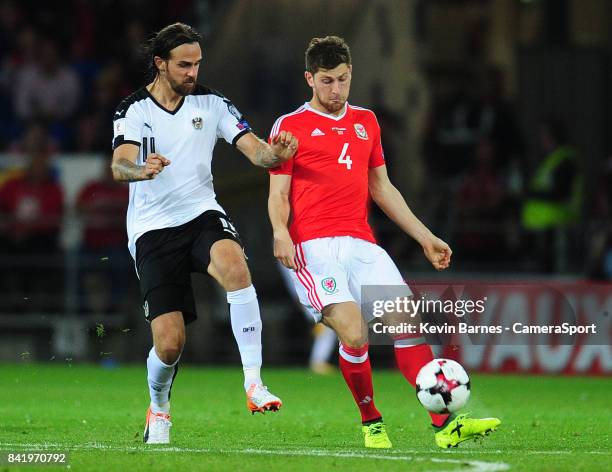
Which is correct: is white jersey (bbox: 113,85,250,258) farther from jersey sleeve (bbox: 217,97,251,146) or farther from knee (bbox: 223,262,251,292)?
knee (bbox: 223,262,251,292)

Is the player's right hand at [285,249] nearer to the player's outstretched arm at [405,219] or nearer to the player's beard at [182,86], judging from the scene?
the player's outstretched arm at [405,219]

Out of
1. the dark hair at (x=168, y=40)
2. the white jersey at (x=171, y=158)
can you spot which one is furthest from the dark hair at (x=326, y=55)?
the dark hair at (x=168, y=40)

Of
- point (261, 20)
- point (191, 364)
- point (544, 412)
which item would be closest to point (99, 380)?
point (191, 364)

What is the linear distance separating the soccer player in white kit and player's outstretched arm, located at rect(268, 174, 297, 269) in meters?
0.21

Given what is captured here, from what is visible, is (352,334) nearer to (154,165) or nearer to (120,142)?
(154,165)

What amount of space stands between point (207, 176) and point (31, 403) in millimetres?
3913

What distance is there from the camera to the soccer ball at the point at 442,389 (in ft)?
24.8

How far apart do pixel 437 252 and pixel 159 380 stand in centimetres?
172

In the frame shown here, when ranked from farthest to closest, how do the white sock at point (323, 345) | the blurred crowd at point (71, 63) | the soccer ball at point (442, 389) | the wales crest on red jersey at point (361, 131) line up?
the blurred crowd at point (71, 63), the white sock at point (323, 345), the wales crest on red jersey at point (361, 131), the soccer ball at point (442, 389)

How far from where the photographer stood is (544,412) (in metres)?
10.8

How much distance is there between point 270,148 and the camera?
789 cm

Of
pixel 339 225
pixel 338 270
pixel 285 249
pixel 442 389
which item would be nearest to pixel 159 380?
pixel 285 249

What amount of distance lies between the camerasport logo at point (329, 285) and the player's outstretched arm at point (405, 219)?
0.54 metres

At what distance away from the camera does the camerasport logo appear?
792 cm
